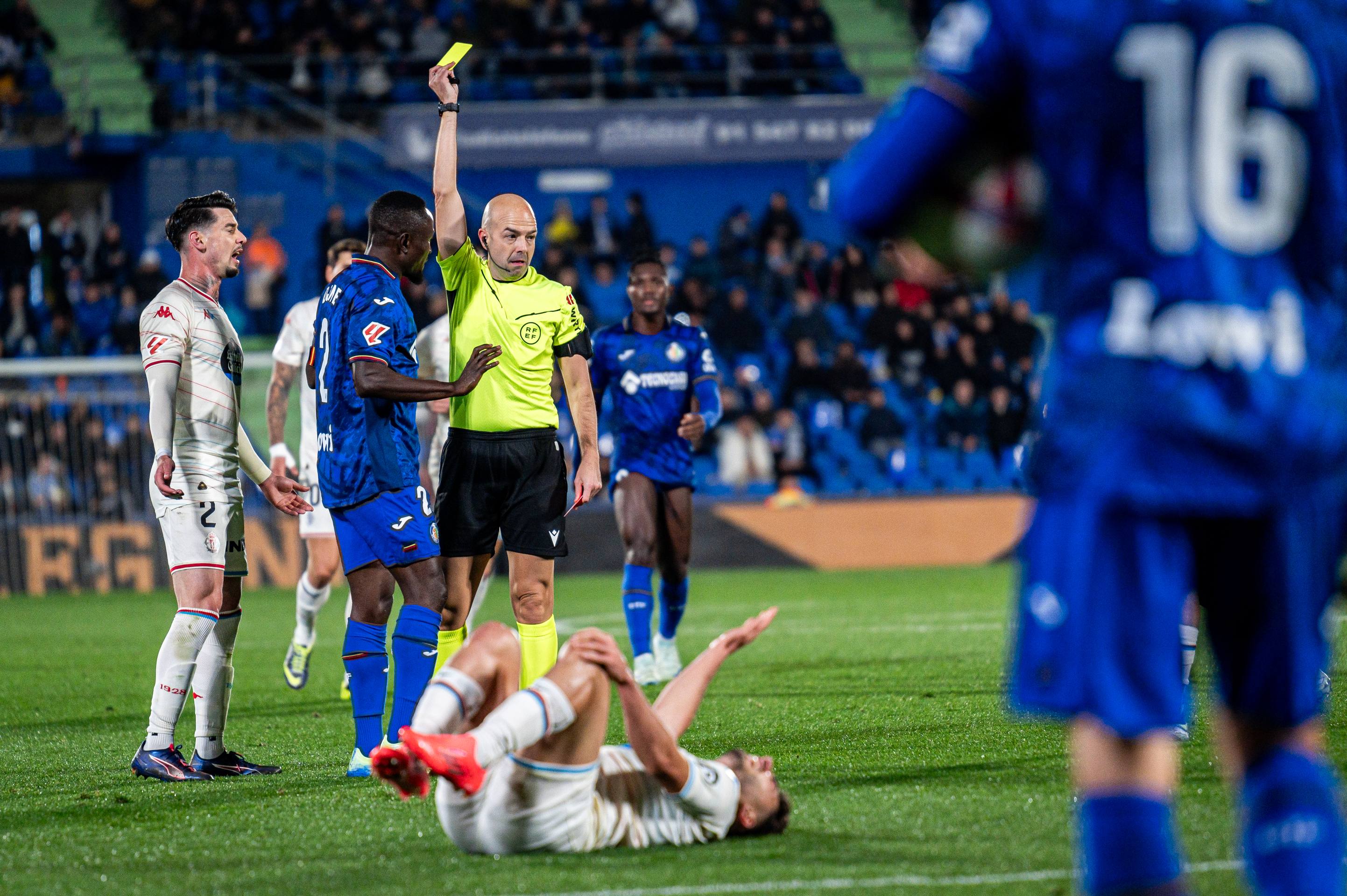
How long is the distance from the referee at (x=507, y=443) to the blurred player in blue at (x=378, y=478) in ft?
1.63

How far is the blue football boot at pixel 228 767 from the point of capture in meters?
6.32

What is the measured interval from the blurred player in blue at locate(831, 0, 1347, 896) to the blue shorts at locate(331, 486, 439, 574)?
3.97 meters

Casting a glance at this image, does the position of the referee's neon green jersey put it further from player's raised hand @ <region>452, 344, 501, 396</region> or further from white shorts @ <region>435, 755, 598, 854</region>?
white shorts @ <region>435, 755, 598, 854</region>

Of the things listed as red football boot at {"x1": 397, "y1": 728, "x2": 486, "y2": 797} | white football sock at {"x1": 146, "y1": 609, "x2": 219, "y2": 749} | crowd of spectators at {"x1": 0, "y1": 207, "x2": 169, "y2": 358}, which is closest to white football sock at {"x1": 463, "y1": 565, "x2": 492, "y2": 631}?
white football sock at {"x1": 146, "y1": 609, "x2": 219, "y2": 749}

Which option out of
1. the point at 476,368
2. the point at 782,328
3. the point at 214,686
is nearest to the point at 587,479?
the point at 476,368

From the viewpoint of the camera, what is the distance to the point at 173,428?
246 inches

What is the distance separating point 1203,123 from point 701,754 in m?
4.52

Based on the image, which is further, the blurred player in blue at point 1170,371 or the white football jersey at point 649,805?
the white football jersey at point 649,805

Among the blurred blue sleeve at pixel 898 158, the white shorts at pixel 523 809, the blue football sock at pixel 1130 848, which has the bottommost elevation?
the white shorts at pixel 523 809

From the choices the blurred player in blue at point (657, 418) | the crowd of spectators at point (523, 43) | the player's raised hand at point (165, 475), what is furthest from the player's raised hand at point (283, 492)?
the crowd of spectators at point (523, 43)

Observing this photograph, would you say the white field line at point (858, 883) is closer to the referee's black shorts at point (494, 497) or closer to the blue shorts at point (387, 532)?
the blue shorts at point (387, 532)

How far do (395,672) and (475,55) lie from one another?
1970 centimetres

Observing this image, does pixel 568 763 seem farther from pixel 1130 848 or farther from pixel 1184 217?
pixel 1184 217

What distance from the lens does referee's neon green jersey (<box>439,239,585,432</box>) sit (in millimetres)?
6730
